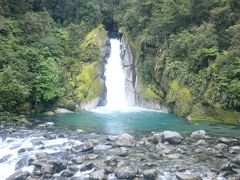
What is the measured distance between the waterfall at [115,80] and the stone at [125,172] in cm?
2535

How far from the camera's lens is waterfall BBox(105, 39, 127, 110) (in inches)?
1825

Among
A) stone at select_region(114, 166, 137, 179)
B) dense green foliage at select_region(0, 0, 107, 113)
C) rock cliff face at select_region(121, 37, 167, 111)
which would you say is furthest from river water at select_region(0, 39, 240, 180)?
dense green foliage at select_region(0, 0, 107, 113)

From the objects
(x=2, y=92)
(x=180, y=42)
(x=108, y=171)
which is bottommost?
(x=108, y=171)

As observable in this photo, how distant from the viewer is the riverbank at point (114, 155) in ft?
60.8

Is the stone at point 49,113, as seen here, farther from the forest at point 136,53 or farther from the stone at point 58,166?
the stone at point 58,166

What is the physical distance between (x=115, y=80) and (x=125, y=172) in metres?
30.5

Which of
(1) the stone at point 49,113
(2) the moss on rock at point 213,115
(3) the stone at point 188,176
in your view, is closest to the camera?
(3) the stone at point 188,176

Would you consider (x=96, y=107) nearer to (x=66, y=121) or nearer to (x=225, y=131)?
(x=66, y=121)

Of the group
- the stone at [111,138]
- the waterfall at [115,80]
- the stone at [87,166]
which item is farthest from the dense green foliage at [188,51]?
the stone at [87,166]

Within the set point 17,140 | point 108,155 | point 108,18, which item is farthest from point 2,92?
point 108,18

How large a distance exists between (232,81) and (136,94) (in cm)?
1467

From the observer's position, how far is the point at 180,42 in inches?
1592

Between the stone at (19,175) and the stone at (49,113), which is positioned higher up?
the stone at (49,113)

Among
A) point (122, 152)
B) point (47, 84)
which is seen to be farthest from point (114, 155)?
point (47, 84)
